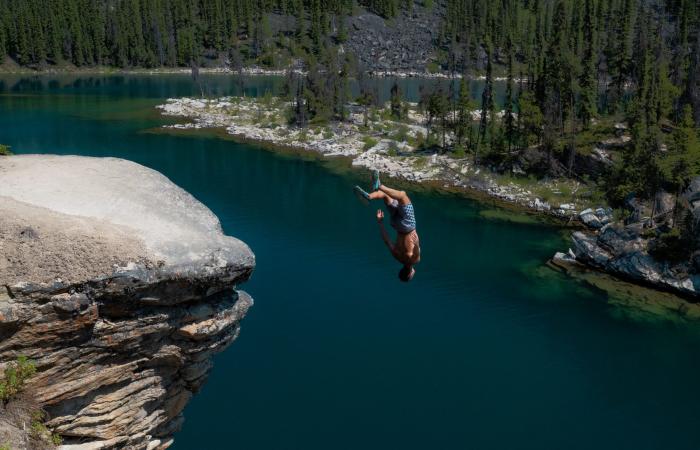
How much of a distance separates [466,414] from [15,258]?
2641cm

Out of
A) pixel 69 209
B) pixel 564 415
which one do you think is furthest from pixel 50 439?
pixel 564 415

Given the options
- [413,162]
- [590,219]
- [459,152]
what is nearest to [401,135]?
[413,162]

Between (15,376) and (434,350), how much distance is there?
2941 cm

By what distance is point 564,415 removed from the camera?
3538 centimetres

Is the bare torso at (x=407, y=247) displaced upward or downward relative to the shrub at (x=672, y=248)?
upward

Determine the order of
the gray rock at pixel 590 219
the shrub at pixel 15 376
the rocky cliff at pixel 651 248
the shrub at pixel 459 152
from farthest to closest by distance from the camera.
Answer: the shrub at pixel 459 152, the gray rock at pixel 590 219, the rocky cliff at pixel 651 248, the shrub at pixel 15 376

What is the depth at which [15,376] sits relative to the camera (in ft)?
50.2

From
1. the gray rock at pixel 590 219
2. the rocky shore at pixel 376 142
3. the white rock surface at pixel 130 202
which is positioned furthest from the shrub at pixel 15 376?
the rocky shore at pixel 376 142

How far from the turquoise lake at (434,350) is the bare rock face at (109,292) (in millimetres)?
15111

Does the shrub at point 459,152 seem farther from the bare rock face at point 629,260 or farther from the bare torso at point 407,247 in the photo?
the bare torso at point 407,247

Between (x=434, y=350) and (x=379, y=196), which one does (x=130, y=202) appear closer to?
(x=379, y=196)

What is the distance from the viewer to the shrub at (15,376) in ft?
50.0

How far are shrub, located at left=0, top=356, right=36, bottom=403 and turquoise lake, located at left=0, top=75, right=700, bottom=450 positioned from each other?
59.2ft

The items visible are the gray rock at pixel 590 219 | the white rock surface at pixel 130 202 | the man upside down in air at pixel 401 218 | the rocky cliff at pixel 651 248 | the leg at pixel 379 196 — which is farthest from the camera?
the gray rock at pixel 590 219
